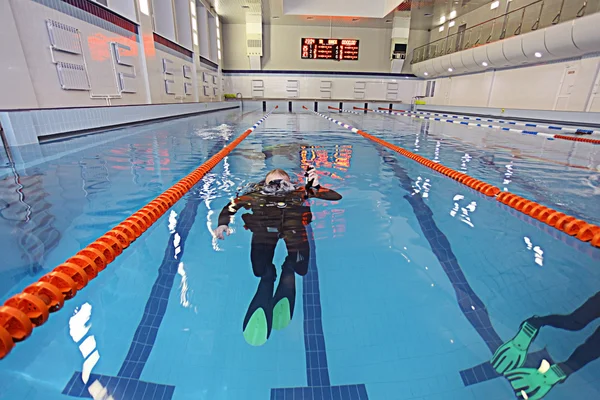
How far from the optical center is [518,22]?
37.8 feet

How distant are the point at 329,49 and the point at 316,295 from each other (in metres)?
21.4

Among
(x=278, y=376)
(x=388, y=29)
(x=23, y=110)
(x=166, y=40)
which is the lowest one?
(x=278, y=376)

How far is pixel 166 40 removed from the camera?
37.0ft

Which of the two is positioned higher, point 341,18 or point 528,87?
point 341,18

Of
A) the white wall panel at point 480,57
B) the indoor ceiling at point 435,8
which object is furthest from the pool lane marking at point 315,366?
the indoor ceiling at point 435,8

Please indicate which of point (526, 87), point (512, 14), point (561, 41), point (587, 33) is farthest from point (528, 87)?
point (587, 33)

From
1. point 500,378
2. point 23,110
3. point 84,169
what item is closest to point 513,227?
point 500,378

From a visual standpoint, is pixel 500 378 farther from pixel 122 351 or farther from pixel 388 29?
pixel 388 29

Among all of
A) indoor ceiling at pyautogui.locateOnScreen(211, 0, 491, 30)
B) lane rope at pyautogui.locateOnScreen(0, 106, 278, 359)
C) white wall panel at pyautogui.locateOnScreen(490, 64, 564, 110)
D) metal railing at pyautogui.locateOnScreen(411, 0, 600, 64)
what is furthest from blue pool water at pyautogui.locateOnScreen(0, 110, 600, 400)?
indoor ceiling at pyautogui.locateOnScreen(211, 0, 491, 30)

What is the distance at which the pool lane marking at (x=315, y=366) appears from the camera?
1168mm

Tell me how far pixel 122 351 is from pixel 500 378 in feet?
5.16

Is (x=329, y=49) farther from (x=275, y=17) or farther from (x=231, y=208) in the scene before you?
(x=231, y=208)

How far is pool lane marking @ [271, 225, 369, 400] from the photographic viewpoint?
3.83ft

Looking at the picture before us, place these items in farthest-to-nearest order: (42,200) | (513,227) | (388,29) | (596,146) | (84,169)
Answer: (388,29), (596,146), (84,169), (42,200), (513,227)
